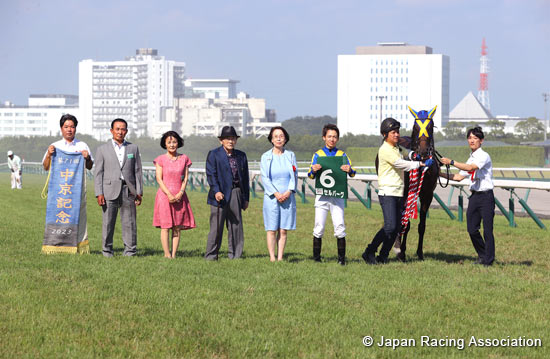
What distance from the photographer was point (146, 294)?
7.85 meters

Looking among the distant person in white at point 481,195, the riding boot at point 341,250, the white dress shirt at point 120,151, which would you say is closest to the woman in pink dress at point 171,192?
the white dress shirt at point 120,151

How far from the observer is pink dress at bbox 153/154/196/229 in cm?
1084

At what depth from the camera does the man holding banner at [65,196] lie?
10.8 meters

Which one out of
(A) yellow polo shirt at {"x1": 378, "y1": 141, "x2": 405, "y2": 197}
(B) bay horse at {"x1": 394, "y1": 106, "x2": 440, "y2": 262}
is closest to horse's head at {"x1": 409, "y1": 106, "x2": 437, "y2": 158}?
(B) bay horse at {"x1": 394, "y1": 106, "x2": 440, "y2": 262}

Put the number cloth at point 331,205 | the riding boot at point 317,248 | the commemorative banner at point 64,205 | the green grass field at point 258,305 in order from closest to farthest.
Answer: the green grass field at point 258,305 < the number cloth at point 331,205 < the riding boot at point 317,248 < the commemorative banner at point 64,205

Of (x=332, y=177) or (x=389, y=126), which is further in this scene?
(x=389, y=126)

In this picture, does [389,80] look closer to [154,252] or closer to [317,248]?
[154,252]

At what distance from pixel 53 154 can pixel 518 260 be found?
6455 mm

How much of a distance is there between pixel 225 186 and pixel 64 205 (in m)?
2.11

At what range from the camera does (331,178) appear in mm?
10195

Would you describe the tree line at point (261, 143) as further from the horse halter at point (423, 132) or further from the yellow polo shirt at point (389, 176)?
the yellow polo shirt at point (389, 176)

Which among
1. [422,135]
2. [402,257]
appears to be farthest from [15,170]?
[422,135]

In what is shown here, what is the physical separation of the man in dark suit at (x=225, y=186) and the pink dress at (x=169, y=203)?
0.38 meters

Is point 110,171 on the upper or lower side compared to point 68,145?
lower
